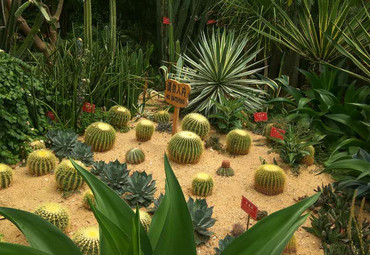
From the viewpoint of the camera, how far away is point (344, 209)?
10.3 ft

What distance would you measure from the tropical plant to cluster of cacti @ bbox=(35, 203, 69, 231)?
1.49 metres

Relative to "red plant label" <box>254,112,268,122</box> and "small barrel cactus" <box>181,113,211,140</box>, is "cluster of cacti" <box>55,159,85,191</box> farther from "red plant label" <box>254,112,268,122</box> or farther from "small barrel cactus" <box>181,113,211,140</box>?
"red plant label" <box>254,112,268,122</box>

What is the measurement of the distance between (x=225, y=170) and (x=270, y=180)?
0.54 meters

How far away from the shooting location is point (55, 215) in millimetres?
2764

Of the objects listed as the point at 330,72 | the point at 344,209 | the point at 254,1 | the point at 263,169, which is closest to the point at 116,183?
the point at 263,169

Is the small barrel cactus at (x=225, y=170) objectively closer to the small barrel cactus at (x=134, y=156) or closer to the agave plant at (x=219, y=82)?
the small barrel cactus at (x=134, y=156)

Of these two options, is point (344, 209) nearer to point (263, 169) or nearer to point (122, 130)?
point (263, 169)

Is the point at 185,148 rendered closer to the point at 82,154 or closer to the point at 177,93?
the point at 177,93

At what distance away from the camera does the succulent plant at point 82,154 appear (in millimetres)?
3793

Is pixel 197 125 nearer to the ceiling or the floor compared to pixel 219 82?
nearer to the floor

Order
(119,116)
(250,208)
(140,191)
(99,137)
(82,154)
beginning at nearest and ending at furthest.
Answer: (250,208) < (140,191) < (82,154) < (99,137) < (119,116)

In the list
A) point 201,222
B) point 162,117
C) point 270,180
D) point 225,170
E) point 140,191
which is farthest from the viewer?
point 162,117

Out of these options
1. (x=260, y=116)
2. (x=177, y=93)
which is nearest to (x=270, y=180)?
(x=260, y=116)

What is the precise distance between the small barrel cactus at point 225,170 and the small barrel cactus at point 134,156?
827 millimetres
